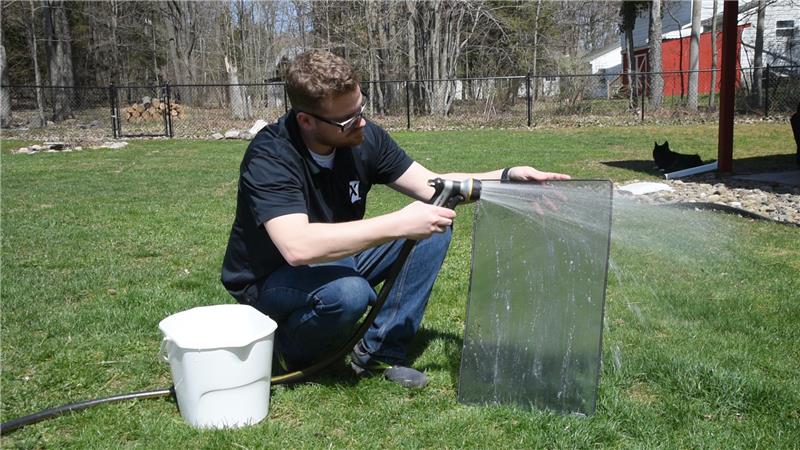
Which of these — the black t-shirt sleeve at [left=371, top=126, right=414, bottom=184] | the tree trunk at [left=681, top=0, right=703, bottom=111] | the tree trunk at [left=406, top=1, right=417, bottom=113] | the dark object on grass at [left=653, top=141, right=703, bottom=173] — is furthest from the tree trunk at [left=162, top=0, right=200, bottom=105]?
the black t-shirt sleeve at [left=371, top=126, right=414, bottom=184]

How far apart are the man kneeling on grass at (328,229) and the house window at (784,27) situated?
3206 centimetres

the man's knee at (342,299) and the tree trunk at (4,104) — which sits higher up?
the tree trunk at (4,104)

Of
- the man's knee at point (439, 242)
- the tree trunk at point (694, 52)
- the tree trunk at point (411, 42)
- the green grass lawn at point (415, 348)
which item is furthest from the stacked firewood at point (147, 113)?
the man's knee at point (439, 242)

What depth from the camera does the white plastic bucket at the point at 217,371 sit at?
2500mm

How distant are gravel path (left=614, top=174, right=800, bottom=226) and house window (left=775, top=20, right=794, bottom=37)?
25.4 meters

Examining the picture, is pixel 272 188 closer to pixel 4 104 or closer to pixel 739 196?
pixel 739 196

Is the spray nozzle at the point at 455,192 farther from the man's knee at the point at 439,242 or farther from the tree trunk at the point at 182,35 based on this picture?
the tree trunk at the point at 182,35

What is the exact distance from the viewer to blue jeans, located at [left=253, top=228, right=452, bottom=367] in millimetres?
2748

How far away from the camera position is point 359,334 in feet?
9.61

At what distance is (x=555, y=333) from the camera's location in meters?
2.66

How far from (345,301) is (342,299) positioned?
0.02 meters

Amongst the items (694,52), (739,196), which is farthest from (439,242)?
(694,52)

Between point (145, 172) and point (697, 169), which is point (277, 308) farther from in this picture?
point (145, 172)

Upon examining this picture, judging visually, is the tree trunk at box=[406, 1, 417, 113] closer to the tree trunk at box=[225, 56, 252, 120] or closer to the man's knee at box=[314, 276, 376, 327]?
the tree trunk at box=[225, 56, 252, 120]
